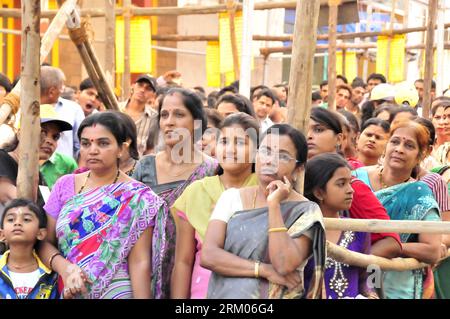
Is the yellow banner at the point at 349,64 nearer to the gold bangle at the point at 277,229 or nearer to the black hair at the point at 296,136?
the black hair at the point at 296,136

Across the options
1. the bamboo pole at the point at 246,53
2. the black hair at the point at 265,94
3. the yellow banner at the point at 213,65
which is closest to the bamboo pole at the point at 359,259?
the bamboo pole at the point at 246,53

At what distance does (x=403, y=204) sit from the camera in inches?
212

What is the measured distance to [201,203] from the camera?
4.72m

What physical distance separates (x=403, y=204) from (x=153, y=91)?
413cm

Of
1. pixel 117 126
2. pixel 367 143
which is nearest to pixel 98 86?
pixel 367 143

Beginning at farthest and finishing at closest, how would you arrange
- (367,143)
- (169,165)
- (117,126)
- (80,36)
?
(80,36) < (367,143) < (169,165) < (117,126)

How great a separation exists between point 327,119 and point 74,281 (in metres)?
1.95

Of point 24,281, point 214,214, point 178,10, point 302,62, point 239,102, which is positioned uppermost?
point 178,10

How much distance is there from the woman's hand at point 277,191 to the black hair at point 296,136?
0.70 feet

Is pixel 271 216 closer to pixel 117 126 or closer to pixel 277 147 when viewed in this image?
pixel 277 147

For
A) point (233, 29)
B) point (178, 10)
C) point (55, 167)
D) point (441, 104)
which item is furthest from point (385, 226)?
point (178, 10)

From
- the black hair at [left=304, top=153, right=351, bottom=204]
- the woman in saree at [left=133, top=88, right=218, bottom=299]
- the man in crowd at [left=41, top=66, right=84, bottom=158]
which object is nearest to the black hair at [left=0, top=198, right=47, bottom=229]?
the woman in saree at [left=133, top=88, right=218, bottom=299]

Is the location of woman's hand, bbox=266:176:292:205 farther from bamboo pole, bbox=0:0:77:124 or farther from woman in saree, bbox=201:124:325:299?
bamboo pole, bbox=0:0:77:124

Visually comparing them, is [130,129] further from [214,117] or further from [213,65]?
[213,65]
